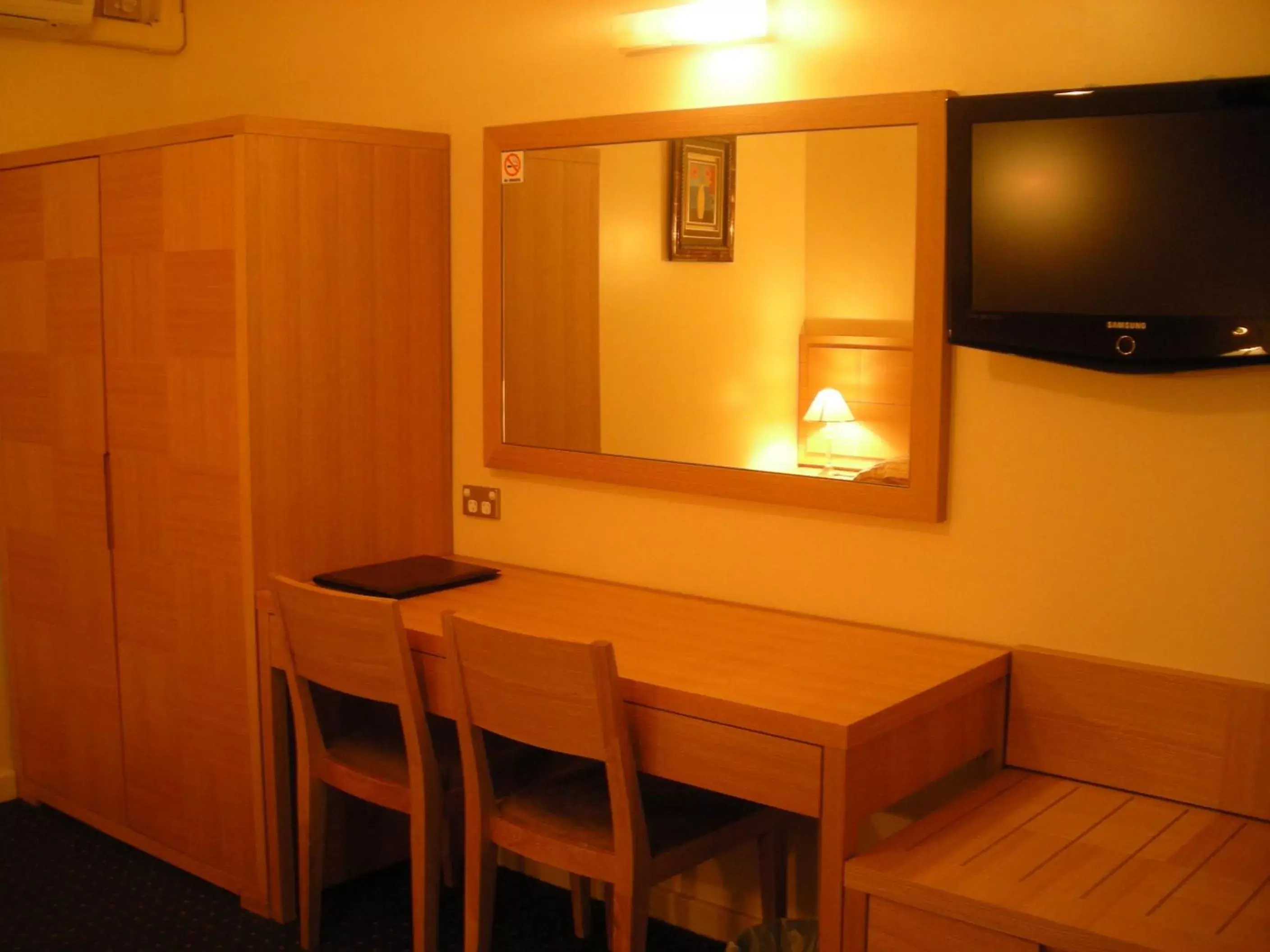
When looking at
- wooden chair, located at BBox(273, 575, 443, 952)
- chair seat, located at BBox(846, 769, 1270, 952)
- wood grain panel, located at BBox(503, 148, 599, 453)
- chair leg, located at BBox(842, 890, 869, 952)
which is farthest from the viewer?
wood grain panel, located at BBox(503, 148, 599, 453)

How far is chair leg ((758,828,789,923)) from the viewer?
2812 millimetres

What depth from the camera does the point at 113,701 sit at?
11.6 feet

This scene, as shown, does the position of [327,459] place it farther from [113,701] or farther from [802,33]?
[802,33]

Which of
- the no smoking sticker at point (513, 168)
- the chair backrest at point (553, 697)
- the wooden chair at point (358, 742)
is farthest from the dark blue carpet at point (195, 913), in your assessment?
the no smoking sticker at point (513, 168)

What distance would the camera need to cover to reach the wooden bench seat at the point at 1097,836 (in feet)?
6.47

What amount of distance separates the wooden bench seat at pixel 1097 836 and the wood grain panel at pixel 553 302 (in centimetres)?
125

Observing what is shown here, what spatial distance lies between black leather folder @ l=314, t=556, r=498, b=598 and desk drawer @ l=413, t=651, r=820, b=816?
0.84 m

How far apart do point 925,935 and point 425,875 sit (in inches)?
45.5

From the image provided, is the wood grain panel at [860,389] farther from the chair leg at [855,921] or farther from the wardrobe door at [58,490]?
the wardrobe door at [58,490]

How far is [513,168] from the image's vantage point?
329cm

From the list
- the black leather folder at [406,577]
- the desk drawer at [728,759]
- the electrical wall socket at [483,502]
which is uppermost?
the electrical wall socket at [483,502]

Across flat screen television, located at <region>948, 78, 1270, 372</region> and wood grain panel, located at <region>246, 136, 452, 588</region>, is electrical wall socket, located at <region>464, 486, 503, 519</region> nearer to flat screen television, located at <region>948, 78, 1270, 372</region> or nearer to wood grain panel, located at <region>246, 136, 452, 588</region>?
wood grain panel, located at <region>246, 136, 452, 588</region>

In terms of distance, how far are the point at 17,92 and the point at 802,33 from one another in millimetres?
Answer: 2374

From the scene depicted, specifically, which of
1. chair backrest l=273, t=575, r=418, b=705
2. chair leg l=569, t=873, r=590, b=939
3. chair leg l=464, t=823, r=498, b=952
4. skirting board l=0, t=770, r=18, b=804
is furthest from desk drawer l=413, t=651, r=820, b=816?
skirting board l=0, t=770, r=18, b=804
